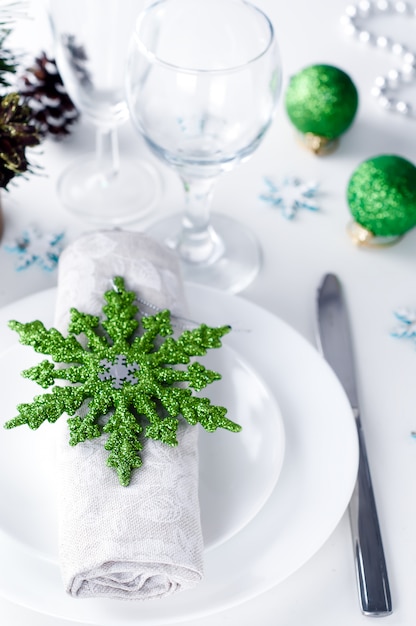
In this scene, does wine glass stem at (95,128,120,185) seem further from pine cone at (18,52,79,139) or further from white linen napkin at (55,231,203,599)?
white linen napkin at (55,231,203,599)

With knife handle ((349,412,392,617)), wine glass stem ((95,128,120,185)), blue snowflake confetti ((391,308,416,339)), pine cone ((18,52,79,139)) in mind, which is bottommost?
knife handle ((349,412,392,617))

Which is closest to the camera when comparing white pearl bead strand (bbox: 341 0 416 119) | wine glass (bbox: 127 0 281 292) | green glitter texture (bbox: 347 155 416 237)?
wine glass (bbox: 127 0 281 292)

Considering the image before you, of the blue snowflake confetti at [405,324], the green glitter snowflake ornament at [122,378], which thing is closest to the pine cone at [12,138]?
the green glitter snowflake ornament at [122,378]

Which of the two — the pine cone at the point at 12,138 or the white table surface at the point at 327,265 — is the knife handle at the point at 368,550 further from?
the pine cone at the point at 12,138

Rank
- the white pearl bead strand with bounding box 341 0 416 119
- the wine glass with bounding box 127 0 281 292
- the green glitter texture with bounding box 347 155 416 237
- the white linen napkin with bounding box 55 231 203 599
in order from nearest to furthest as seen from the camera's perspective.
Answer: the white linen napkin with bounding box 55 231 203 599 < the wine glass with bounding box 127 0 281 292 < the green glitter texture with bounding box 347 155 416 237 < the white pearl bead strand with bounding box 341 0 416 119

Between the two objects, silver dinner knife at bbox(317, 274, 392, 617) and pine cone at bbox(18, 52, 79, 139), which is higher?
pine cone at bbox(18, 52, 79, 139)

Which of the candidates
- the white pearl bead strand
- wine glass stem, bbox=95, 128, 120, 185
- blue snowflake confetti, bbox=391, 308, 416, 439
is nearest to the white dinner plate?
blue snowflake confetti, bbox=391, 308, 416, 439

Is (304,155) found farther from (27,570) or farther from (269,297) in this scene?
(27,570)

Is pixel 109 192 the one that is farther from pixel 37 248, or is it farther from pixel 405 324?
pixel 405 324
